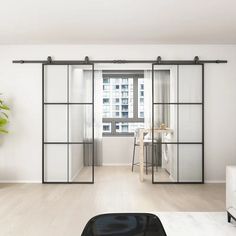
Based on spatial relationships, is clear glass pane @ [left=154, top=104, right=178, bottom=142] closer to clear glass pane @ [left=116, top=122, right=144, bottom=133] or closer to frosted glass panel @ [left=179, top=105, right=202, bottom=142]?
frosted glass panel @ [left=179, top=105, right=202, bottom=142]

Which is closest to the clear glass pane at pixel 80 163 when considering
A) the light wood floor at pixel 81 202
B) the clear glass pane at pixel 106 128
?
the light wood floor at pixel 81 202

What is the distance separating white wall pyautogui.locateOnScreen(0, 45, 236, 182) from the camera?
4.90 meters

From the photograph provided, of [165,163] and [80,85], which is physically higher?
[80,85]

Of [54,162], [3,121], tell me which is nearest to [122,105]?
[54,162]

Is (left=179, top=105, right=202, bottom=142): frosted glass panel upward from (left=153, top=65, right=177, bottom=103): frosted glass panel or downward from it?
downward

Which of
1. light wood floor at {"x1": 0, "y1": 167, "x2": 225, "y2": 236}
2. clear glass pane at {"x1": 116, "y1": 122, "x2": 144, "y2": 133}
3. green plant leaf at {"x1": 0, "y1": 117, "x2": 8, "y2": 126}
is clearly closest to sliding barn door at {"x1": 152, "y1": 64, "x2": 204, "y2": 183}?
light wood floor at {"x1": 0, "y1": 167, "x2": 225, "y2": 236}

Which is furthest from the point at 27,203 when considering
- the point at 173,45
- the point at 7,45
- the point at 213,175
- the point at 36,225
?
the point at 173,45

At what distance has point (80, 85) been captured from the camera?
4.95 meters

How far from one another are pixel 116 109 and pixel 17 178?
10.3ft

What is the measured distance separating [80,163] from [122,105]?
2391mm

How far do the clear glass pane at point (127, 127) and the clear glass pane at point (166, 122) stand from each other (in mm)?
2083

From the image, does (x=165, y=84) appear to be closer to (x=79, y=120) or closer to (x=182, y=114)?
(x=182, y=114)

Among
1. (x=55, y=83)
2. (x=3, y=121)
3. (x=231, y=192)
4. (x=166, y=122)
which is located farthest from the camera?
(x=166, y=122)

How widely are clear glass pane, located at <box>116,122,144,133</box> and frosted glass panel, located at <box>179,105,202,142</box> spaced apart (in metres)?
2.25
